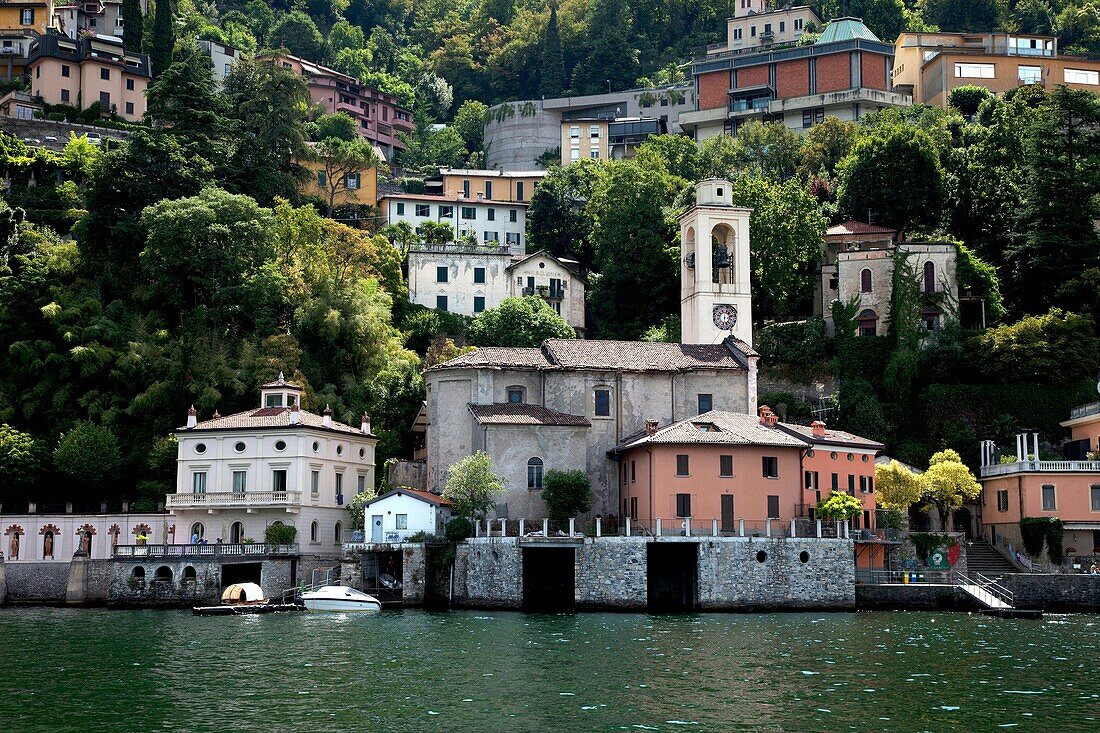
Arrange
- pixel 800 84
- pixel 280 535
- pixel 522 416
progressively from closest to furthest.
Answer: pixel 280 535 < pixel 522 416 < pixel 800 84

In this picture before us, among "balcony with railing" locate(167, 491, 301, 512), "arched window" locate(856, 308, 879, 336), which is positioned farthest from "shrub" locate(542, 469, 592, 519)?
"arched window" locate(856, 308, 879, 336)

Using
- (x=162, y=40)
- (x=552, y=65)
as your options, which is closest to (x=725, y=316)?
(x=162, y=40)

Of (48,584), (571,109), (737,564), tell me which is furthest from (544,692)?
(571,109)

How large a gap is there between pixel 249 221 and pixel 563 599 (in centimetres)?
2755

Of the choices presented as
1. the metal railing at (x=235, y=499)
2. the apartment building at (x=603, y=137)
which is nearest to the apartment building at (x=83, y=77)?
the apartment building at (x=603, y=137)

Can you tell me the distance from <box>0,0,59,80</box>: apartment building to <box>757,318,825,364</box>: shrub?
63.0 meters

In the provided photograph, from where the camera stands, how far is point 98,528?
6706 cm

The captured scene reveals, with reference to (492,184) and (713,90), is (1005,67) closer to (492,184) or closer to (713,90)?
(713,90)

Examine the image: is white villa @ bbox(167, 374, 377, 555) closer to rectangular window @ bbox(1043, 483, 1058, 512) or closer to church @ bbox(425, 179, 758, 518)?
church @ bbox(425, 179, 758, 518)

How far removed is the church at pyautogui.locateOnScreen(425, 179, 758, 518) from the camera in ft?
207

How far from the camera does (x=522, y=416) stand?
6334 cm

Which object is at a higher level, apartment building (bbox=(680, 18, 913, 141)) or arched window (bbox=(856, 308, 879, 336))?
apartment building (bbox=(680, 18, 913, 141))

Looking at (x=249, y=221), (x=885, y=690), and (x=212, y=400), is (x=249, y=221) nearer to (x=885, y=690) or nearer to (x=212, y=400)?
(x=212, y=400)

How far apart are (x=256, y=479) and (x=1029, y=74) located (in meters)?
70.9
